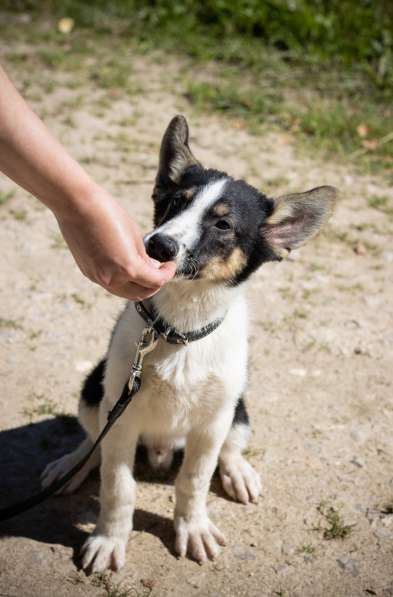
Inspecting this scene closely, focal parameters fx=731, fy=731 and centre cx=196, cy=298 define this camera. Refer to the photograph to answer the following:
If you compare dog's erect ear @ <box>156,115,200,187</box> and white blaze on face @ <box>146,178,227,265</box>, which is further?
dog's erect ear @ <box>156,115,200,187</box>

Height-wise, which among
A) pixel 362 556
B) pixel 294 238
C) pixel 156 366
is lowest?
pixel 362 556

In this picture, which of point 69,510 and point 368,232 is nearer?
point 69,510

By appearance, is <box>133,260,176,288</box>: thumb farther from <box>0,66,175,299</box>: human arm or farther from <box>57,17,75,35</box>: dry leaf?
<box>57,17,75,35</box>: dry leaf

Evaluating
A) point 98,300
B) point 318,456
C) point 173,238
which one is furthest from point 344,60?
point 173,238

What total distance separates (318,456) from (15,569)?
170cm

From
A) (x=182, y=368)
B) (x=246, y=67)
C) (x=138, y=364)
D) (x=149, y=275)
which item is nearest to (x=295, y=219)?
(x=182, y=368)

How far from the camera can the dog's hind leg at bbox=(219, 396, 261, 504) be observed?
3639 mm

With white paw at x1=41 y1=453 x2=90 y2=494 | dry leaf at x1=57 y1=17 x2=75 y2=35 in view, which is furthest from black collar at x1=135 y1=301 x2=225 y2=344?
dry leaf at x1=57 y1=17 x2=75 y2=35

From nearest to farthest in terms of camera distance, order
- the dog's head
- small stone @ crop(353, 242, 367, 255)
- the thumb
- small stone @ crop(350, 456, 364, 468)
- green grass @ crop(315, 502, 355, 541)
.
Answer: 1. the thumb
2. the dog's head
3. green grass @ crop(315, 502, 355, 541)
4. small stone @ crop(350, 456, 364, 468)
5. small stone @ crop(353, 242, 367, 255)

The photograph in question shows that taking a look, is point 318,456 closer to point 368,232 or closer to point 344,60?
point 368,232

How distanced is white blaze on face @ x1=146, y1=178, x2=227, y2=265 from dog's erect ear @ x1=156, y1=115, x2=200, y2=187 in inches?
Answer: 9.3

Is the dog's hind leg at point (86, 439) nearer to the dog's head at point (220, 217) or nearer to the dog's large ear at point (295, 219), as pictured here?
the dog's head at point (220, 217)

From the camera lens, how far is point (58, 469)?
357cm

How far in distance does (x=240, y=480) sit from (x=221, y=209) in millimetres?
1398
